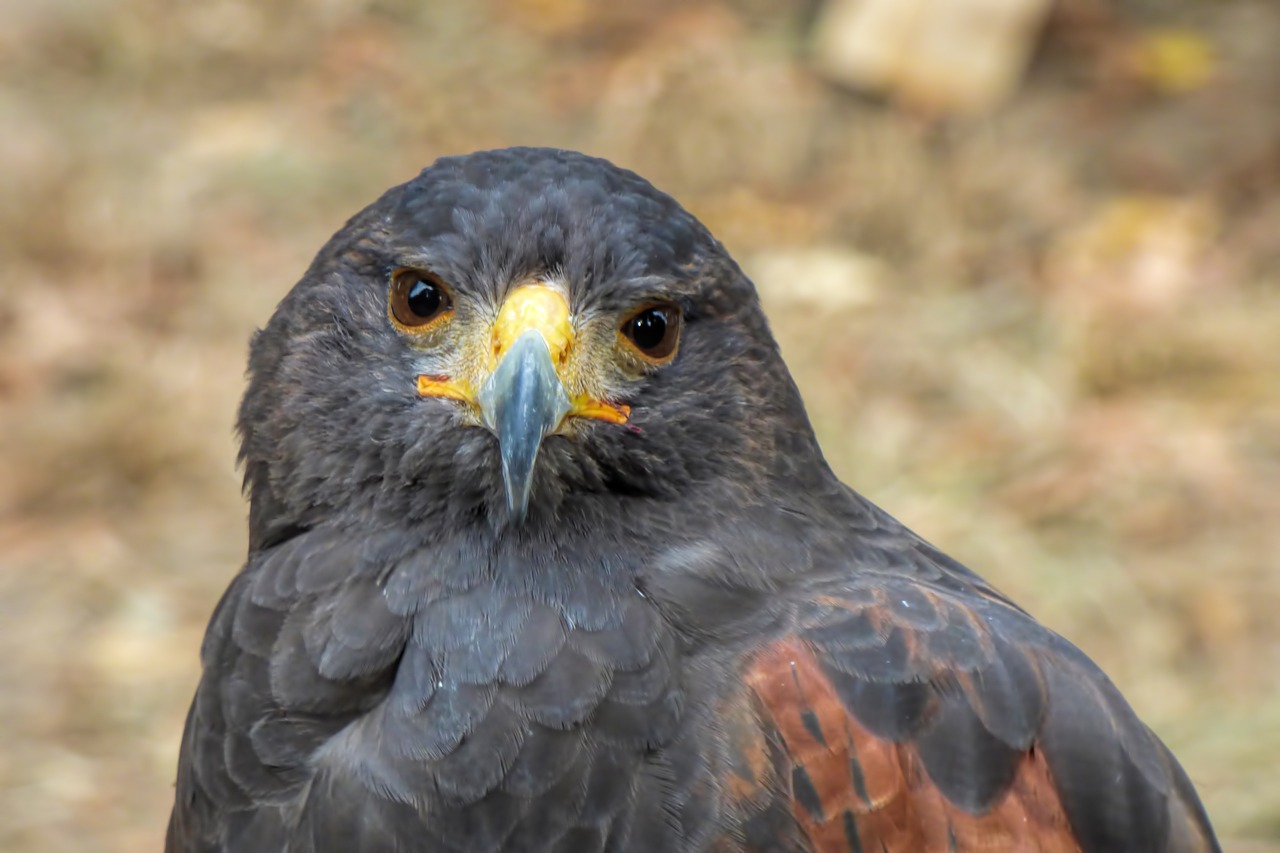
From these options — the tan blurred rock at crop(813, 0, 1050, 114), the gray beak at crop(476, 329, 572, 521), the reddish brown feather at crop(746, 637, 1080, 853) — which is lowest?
the reddish brown feather at crop(746, 637, 1080, 853)

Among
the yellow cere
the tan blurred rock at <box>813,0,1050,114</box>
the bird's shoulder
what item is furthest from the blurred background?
the yellow cere

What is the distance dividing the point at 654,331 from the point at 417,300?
0.36 m

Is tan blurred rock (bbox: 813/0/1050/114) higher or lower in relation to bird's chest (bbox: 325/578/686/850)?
higher

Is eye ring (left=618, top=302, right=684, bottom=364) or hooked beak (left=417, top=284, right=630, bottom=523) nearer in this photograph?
hooked beak (left=417, top=284, right=630, bottom=523)

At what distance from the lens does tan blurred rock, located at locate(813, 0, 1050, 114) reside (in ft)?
27.0

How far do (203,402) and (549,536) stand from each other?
14.5ft

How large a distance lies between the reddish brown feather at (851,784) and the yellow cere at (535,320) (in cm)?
54

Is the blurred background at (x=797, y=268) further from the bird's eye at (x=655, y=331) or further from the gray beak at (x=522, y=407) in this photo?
the gray beak at (x=522, y=407)

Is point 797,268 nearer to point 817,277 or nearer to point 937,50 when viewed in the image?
point 817,277

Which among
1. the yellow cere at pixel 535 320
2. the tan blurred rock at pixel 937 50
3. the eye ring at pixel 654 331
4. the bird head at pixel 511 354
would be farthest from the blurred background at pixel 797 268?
the yellow cere at pixel 535 320

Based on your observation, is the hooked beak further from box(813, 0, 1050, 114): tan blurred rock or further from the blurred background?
box(813, 0, 1050, 114): tan blurred rock

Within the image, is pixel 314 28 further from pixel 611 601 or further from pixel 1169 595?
pixel 611 601

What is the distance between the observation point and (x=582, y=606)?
228cm

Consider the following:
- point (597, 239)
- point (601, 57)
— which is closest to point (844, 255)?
point (601, 57)
